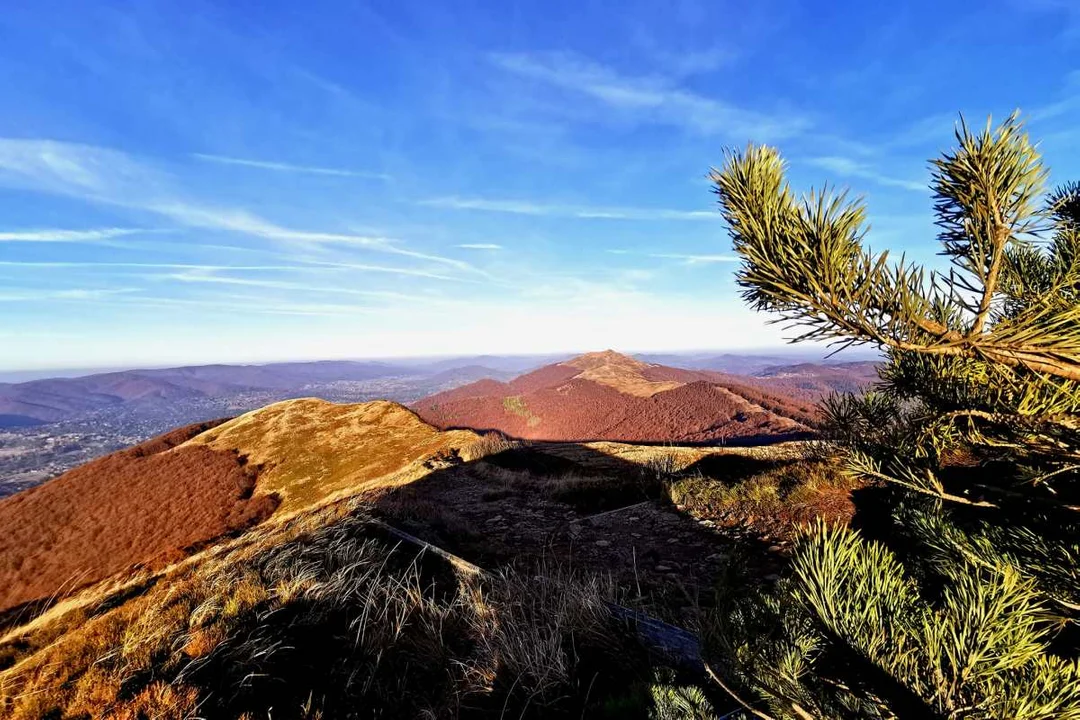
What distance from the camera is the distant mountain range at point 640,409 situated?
39.8 meters

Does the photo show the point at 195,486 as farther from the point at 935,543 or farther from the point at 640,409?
the point at 640,409

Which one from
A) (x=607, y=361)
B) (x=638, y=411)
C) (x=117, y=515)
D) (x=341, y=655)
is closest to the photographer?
(x=341, y=655)

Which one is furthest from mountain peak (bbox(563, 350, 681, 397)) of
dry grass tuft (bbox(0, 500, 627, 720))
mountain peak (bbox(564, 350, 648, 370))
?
dry grass tuft (bbox(0, 500, 627, 720))

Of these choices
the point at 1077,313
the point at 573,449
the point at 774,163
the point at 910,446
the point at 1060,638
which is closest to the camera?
the point at 1077,313

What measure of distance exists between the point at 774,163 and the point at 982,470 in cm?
315

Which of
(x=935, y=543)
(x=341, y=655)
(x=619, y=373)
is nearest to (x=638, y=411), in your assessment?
(x=619, y=373)

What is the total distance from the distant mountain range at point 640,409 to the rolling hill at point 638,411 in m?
0.09

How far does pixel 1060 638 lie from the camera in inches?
62.4

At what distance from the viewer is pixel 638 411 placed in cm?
5084

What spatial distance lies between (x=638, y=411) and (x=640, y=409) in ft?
1.23

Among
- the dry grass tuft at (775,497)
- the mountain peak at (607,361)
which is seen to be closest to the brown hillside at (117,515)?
the dry grass tuft at (775,497)

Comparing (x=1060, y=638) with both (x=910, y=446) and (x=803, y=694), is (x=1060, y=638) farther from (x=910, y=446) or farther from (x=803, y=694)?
(x=803, y=694)

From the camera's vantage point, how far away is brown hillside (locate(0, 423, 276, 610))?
12.4 metres

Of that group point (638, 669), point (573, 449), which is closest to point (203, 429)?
point (573, 449)
